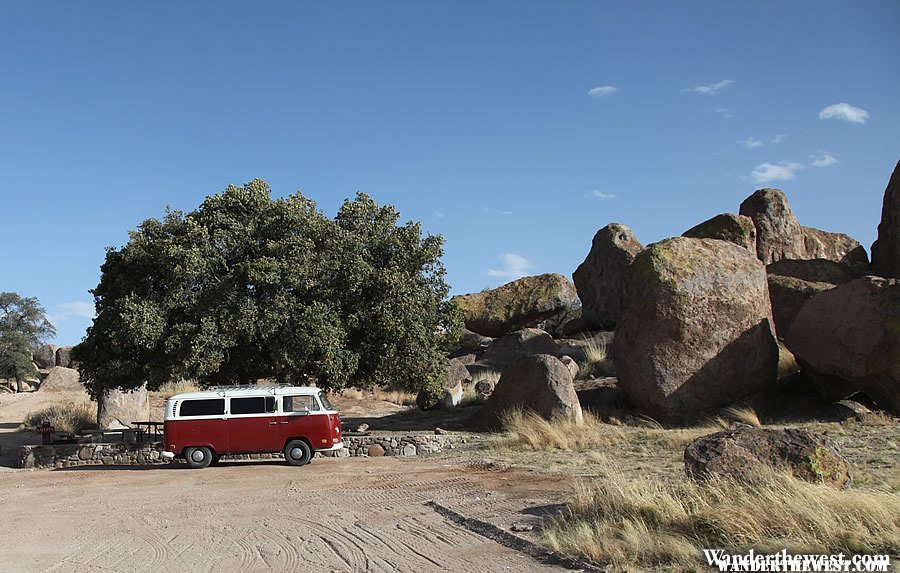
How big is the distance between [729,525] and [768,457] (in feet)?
6.50

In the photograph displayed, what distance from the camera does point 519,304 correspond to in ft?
122

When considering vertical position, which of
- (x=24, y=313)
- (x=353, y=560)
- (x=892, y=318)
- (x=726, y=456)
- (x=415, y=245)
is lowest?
(x=353, y=560)

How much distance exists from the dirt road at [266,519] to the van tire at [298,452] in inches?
20.3

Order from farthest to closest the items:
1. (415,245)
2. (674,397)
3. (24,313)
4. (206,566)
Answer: (24,313) → (415,245) → (674,397) → (206,566)

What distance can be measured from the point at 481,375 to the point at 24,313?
50.8 m

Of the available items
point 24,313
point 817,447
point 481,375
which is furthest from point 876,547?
point 24,313

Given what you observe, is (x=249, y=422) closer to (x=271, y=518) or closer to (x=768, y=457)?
(x=271, y=518)

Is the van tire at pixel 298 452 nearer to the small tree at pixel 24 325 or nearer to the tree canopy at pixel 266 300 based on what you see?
the tree canopy at pixel 266 300

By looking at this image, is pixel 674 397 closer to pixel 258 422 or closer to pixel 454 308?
pixel 454 308

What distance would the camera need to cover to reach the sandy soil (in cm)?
923

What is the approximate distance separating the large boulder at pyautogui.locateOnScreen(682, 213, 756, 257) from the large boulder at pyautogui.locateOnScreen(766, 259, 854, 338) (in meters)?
1.44

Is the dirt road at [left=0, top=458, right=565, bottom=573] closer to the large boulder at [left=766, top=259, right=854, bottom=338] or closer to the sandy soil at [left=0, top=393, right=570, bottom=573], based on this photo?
the sandy soil at [left=0, top=393, right=570, bottom=573]

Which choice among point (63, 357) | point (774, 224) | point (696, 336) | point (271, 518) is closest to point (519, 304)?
point (774, 224)

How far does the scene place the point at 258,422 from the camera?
18.5 m
